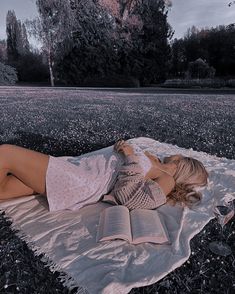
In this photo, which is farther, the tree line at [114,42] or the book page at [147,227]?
the tree line at [114,42]

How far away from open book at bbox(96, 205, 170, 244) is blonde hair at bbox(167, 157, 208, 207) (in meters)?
0.52

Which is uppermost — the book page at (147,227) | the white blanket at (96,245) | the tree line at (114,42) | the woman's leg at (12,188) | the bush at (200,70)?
the tree line at (114,42)

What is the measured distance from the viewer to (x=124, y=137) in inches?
293

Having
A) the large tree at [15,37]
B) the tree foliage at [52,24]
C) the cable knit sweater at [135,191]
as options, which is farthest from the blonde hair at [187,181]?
the large tree at [15,37]

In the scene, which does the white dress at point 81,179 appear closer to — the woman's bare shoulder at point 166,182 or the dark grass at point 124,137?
the woman's bare shoulder at point 166,182

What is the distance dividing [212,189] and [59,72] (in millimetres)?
36243

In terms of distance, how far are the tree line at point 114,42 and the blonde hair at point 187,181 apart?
31599 millimetres

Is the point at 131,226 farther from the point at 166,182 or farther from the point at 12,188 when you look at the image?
the point at 12,188

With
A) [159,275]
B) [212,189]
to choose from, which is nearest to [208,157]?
[212,189]

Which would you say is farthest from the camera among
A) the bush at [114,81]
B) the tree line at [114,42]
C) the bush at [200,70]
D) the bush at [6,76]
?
the tree line at [114,42]

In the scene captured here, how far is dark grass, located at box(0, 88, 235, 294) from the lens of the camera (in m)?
2.61

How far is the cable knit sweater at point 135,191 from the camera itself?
3.32 m

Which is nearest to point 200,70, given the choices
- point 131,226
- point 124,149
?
point 124,149

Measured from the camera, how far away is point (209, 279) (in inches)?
105
